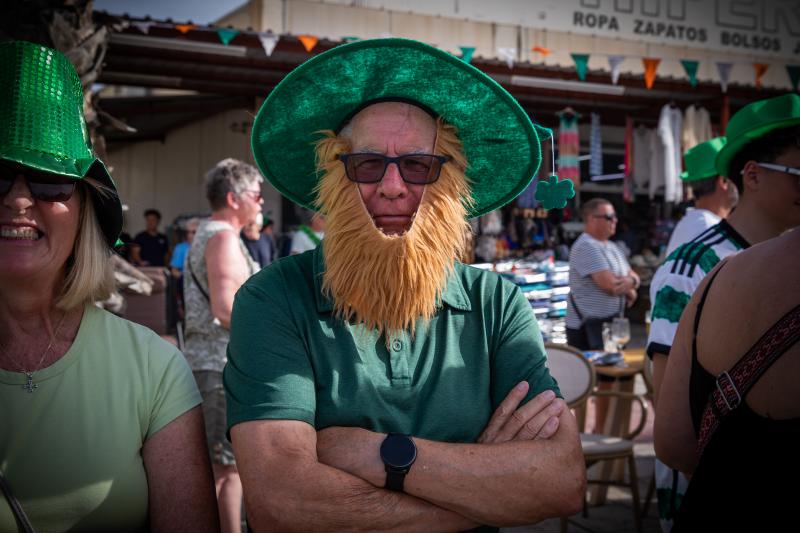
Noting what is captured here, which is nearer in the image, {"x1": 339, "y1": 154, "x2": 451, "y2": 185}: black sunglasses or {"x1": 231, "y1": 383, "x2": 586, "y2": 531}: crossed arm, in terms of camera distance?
{"x1": 231, "y1": 383, "x2": 586, "y2": 531}: crossed arm

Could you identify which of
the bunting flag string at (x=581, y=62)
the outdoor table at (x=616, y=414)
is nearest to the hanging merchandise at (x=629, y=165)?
the bunting flag string at (x=581, y=62)

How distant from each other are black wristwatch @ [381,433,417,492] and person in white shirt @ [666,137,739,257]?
2882mm

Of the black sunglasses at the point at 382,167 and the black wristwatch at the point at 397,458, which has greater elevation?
the black sunglasses at the point at 382,167

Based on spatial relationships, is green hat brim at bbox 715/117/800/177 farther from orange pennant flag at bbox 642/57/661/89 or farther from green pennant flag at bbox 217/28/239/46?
orange pennant flag at bbox 642/57/661/89

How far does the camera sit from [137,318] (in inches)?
291

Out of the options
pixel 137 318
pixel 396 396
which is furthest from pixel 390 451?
pixel 137 318

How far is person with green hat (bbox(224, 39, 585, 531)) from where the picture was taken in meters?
1.51

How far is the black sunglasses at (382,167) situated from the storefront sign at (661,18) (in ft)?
30.2

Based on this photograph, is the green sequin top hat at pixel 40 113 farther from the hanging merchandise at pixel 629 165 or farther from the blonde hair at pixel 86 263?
the hanging merchandise at pixel 629 165

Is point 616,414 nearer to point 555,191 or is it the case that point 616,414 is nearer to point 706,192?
point 706,192

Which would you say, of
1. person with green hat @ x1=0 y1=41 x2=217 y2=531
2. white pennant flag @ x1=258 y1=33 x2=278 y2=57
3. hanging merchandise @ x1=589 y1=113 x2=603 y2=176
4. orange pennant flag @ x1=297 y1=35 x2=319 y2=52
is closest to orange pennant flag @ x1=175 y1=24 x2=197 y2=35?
white pennant flag @ x1=258 y1=33 x2=278 y2=57

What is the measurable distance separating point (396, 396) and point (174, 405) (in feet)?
1.93

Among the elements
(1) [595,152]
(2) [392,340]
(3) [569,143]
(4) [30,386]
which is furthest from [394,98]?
(1) [595,152]

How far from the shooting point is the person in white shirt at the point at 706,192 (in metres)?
3.75
